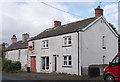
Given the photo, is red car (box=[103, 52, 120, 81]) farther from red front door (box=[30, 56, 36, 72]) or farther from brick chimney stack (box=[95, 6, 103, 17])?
red front door (box=[30, 56, 36, 72])

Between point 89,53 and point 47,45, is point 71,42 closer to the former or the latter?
point 89,53

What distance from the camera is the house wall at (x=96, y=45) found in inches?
810

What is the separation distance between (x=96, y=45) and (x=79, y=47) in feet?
8.99

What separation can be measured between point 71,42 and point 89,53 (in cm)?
267

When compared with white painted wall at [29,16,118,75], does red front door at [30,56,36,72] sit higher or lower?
lower

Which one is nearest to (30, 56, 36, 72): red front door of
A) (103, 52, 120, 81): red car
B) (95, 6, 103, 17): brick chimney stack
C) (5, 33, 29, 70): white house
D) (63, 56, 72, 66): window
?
(5, 33, 29, 70): white house

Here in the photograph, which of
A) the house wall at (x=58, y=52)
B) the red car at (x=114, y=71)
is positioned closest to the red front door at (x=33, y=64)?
the house wall at (x=58, y=52)

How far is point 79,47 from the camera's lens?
2044cm

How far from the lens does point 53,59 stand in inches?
945

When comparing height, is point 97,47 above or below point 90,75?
above

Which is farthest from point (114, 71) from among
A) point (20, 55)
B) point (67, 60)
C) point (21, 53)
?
point (20, 55)

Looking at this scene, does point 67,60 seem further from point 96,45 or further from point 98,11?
point 98,11

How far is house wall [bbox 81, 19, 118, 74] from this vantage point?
20.6 metres

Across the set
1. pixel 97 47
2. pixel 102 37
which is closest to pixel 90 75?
pixel 97 47
